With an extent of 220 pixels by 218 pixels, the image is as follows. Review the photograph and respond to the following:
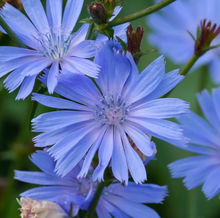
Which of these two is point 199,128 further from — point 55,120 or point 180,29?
point 180,29

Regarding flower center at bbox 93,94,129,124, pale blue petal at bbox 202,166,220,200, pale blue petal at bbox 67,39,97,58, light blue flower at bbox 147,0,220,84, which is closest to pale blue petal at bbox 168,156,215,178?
pale blue petal at bbox 202,166,220,200

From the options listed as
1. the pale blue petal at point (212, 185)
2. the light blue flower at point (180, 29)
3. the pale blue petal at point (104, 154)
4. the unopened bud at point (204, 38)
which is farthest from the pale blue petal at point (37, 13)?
the light blue flower at point (180, 29)

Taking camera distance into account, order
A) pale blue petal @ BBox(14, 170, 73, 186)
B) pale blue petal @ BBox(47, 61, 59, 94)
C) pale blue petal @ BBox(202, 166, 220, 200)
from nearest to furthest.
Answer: pale blue petal @ BBox(47, 61, 59, 94) → pale blue petal @ BBox(14, 170, 73, 186) → pale blue petal @ BBox(202, 166, 220, 200)

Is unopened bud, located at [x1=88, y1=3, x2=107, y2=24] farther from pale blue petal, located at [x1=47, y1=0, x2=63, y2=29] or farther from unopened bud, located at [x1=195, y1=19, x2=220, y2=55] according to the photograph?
unopened bud, located at [x1=195, y1=19, x2=220, y2=55]

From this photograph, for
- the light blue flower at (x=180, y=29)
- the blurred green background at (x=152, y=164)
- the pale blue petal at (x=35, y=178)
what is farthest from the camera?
the light blue flower at (x=180, y=29)

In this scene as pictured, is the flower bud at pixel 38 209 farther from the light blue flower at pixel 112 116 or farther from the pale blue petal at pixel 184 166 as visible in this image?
the pale blue petal at pixel 184 166
